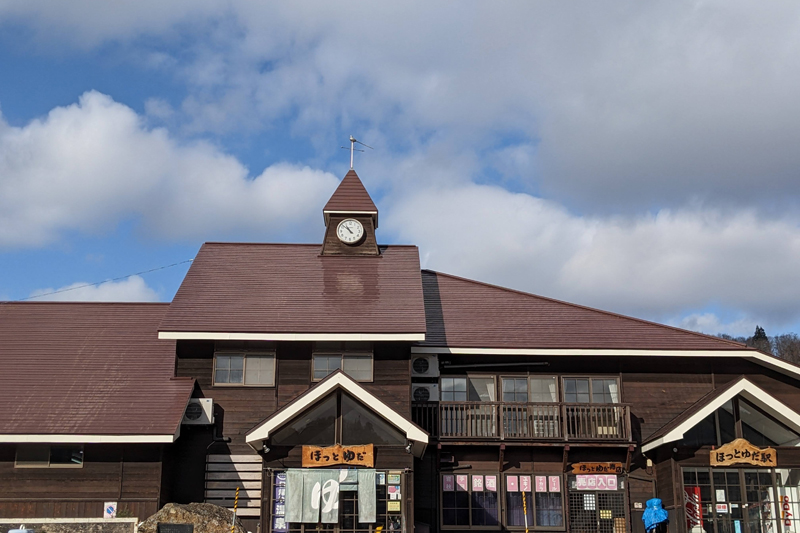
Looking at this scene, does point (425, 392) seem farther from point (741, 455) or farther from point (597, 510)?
point (741, 455)

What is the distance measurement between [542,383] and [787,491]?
6.84m

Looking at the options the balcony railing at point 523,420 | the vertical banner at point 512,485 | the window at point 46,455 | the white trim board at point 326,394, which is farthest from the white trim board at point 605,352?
the window at point 46,455

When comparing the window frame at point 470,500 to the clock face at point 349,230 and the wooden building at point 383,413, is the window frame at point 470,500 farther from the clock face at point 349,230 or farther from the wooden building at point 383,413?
the clock face at point 349,230

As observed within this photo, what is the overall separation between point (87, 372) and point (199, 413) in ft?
11.2

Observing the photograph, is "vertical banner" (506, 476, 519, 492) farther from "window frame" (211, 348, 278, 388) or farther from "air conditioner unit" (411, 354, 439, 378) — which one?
"window frame" (211, 348, 278, 388)

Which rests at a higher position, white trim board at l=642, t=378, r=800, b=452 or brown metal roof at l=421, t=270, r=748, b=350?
brown metal roof at l=421, t=270, r=748, b=350

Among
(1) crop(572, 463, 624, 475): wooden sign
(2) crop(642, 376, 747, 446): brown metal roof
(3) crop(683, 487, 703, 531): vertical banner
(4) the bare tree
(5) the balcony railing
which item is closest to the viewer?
(3) crop(683, 487, 703, 531): vertical banner

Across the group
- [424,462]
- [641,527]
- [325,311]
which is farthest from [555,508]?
[325,311]

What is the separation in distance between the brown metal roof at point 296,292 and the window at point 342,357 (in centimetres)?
59

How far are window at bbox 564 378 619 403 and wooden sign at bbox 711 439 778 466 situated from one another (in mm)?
3000

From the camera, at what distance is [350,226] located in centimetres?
2541

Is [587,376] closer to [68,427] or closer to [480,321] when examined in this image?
[480,321]

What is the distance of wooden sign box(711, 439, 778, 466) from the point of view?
20.8 m

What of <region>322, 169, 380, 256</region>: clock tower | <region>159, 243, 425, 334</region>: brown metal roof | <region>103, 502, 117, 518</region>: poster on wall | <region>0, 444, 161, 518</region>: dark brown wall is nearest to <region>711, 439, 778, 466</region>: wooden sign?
<region>159, 243, 425, 334</region>: brown metal roof
